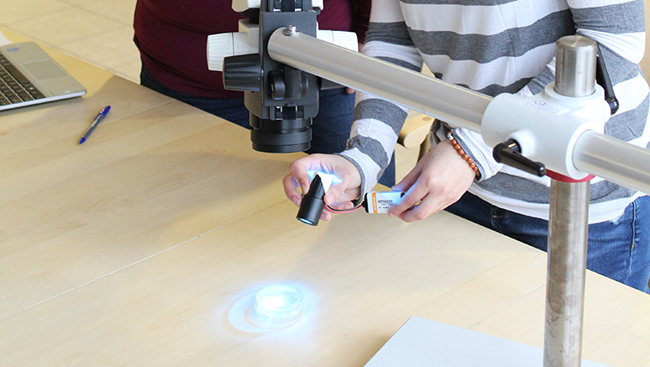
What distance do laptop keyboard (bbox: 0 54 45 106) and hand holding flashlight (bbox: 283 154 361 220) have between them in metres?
0.65

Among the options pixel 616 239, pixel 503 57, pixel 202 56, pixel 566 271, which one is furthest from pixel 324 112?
pixel 566 271

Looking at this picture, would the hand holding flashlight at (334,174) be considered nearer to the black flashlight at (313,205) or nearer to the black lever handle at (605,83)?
the black flashlight at (313,205)

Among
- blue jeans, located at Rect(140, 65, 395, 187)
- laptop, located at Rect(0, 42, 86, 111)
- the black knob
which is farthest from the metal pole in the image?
laptop, located at Rect(0, 42, 86, 111)

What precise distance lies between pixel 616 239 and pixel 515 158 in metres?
0.66

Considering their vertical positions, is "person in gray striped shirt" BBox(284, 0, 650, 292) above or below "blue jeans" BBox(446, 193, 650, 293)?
above

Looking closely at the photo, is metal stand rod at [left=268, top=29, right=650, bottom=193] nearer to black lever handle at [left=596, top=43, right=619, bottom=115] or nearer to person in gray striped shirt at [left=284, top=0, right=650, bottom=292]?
black lever handle at [left=596, top=43, right=619, bottom=115]

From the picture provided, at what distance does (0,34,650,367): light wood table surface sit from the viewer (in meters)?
0.70

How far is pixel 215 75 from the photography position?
130cm

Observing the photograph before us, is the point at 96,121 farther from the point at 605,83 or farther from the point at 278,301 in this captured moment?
the point at 605,83

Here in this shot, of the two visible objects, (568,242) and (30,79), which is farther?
(30,79)

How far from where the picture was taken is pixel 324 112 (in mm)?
1359

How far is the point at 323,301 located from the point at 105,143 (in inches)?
22.2

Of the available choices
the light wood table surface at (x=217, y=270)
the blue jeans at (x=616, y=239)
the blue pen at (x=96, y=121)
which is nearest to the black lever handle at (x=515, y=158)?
the light wood table surface at (x=217, y=270)

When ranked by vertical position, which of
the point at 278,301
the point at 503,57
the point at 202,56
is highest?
the point at 503,57
